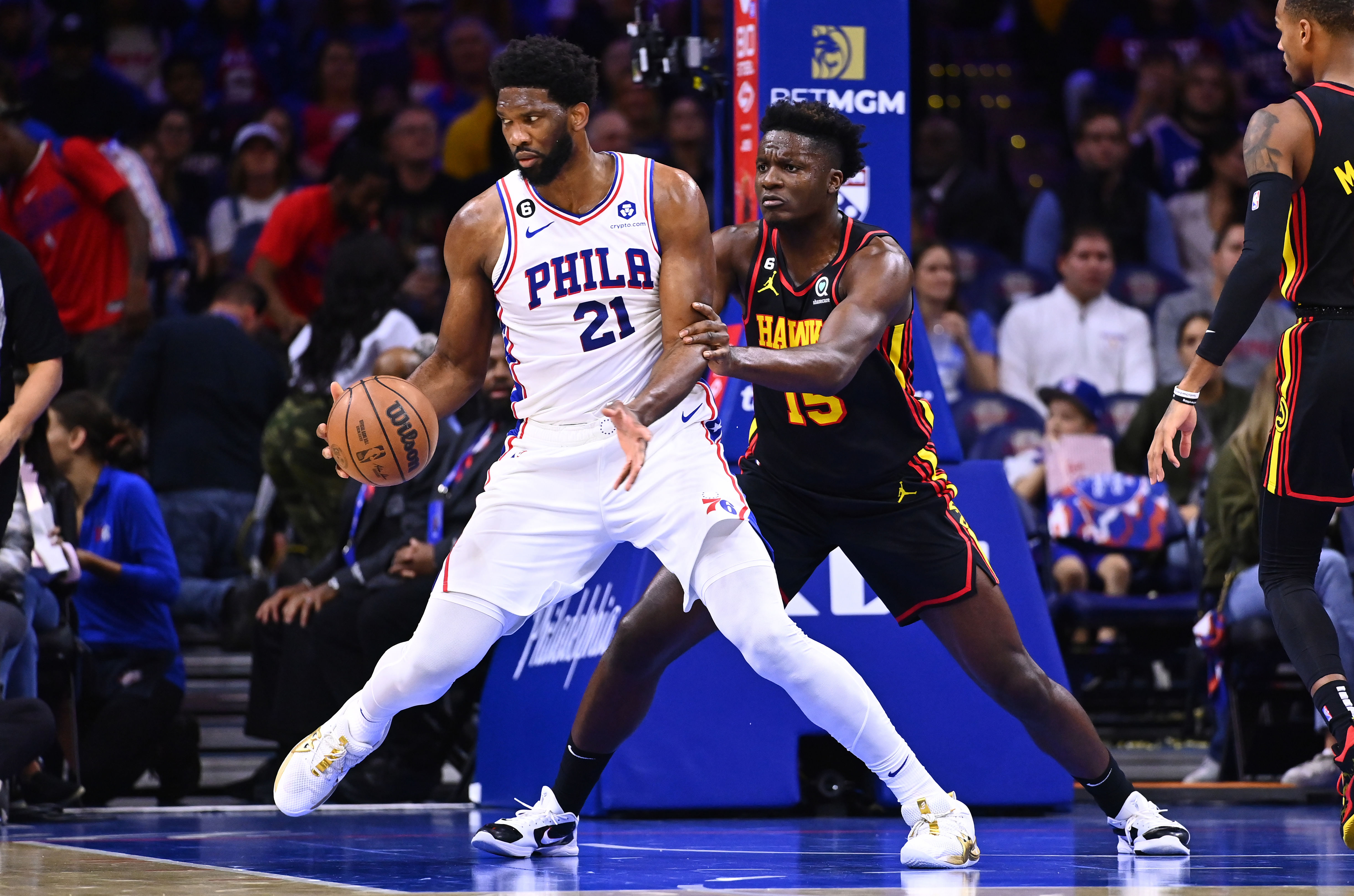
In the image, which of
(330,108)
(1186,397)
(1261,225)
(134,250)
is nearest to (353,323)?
(134,250)

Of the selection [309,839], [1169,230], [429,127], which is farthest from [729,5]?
[1169,230]

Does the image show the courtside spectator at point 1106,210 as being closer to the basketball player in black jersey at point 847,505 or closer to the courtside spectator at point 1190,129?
the courtside spectator at point 1190,129

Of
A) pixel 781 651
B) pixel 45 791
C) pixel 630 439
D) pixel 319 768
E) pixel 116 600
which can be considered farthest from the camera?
pixel 116 600

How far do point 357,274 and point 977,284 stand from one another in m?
5.17

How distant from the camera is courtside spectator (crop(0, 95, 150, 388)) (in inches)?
439

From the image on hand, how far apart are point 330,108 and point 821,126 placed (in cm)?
918

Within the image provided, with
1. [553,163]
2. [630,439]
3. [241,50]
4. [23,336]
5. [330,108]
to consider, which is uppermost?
[241,50]

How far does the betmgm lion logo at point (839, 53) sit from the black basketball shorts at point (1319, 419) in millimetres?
2504

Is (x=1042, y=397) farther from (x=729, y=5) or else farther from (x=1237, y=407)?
(x=729, y=5)

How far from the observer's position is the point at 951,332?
36.8ft

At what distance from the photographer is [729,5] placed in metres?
7.38

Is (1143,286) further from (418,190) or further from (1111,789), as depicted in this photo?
(1111,789)

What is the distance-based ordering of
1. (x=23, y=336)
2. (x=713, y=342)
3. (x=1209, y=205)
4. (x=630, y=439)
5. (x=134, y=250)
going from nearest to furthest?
(x=630, y=439) → (x=713, y=342) → (x=23, y=336) → (x=134, y=250) → (x=1209, y=205)

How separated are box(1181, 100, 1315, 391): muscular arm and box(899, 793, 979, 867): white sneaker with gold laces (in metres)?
1.38
